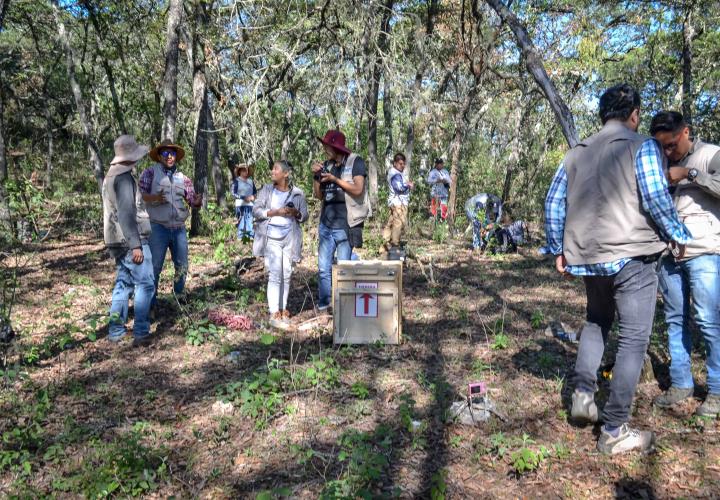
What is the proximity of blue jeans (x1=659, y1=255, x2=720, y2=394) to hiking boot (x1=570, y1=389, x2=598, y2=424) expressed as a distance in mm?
877

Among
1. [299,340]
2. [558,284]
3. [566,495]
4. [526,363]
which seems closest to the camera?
[566,495]

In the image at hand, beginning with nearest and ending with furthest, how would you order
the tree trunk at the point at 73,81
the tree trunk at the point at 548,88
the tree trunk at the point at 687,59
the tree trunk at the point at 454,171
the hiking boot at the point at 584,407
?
the hiking boot at the point at 584,407 → the tree trunk at the point at 548,88 → the tree trunk at the point at 687,59 → the tree trunk at the point at 73,81 → the tree trunk at the point at 454,171

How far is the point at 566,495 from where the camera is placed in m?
2.84

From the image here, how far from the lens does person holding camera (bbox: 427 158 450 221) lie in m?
13.3

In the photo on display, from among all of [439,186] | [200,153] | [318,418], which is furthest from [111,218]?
[439,186]

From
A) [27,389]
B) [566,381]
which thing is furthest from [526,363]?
[27,389]

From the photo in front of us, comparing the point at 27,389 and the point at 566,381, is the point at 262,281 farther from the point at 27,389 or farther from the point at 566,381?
the point at 566,381

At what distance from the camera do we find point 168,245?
5953 millimetres

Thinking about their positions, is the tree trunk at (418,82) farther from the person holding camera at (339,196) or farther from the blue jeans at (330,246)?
the blue jeans at (330,246)

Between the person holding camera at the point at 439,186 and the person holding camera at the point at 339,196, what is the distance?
7.56 m

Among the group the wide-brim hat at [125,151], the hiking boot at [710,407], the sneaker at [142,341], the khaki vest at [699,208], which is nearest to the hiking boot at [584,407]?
the hiking boot at [710,407]

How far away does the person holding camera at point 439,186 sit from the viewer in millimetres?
13344

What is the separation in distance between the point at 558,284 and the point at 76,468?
6267 millimetres

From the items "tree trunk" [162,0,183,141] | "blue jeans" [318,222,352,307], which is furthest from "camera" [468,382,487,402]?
"tree trunk" [162,0,183,141]
